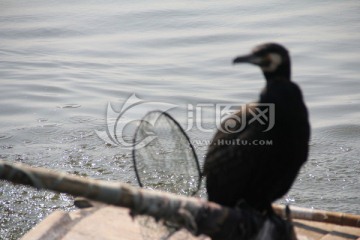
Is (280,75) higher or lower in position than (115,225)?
higher

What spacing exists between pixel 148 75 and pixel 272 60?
18.9 ft

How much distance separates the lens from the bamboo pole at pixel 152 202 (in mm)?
2748

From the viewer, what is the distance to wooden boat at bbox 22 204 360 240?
4410 millimetres

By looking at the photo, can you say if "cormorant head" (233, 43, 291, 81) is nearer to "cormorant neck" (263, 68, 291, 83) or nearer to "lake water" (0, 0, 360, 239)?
"cormorant neck" (263, 68, 291, 83)

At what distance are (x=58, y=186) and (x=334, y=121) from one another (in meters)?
5.35

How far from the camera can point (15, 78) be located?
9.46 meters

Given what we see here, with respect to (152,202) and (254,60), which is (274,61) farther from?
(152,202)

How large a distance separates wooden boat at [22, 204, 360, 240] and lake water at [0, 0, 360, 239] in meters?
1.27

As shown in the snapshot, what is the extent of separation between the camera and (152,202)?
9.34 ft

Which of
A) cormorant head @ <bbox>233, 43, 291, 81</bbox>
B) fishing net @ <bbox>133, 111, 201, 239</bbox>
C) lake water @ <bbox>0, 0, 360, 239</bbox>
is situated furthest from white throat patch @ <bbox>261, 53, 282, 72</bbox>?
lake water @ <bbox>0, 0, 360, 239</bbox>

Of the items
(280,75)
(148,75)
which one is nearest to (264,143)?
(280,75)

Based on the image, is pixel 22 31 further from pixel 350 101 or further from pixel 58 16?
pixel 350 101

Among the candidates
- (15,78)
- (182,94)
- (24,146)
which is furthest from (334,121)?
(15,78)

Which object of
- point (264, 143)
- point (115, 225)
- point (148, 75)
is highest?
point (264, 143)
